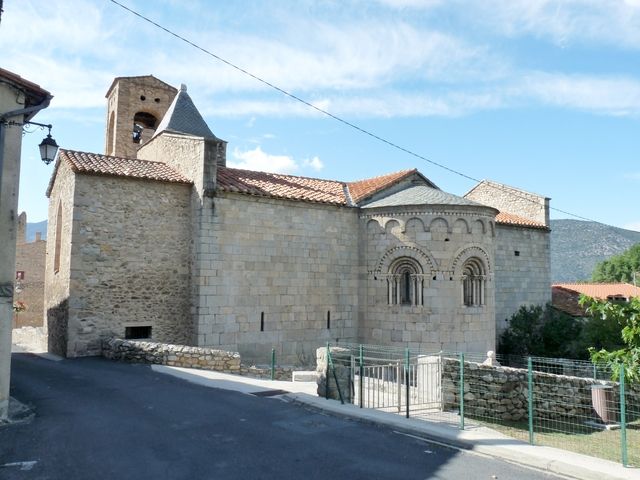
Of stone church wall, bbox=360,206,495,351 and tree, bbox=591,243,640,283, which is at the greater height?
tree, bbox=591,243,640,283

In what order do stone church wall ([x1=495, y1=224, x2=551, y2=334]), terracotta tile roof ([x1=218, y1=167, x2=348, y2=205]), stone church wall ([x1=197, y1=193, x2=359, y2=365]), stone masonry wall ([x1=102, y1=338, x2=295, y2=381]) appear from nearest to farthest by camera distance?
stone masonry wall ([x1=102, y1=338, x2=295, y2=381]), stone church wall ([x1=197, y1=193, x2=359, y2=365]), terracotta tile roof ([x1=218, y1=167, x2=348, y2=205]), stone church wall ([x1=495, y1=224, x2=551, y2=334])

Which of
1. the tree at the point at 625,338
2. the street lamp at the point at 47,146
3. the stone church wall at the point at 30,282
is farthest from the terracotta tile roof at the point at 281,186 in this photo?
the stone church wall at the point at 30,282

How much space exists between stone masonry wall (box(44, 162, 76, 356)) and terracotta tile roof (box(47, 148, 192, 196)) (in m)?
0.42

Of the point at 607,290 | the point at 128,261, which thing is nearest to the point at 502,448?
the point at 128,261

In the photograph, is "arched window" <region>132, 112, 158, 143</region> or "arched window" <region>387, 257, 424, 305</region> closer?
"arched window" <region>387, 257, 424, 305</region>

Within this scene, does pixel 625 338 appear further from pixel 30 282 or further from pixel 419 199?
pixel 30 282

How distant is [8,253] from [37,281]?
25.8m

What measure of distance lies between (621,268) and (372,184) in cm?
5174

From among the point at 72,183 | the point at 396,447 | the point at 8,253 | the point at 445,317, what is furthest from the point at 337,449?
the point at 72,183

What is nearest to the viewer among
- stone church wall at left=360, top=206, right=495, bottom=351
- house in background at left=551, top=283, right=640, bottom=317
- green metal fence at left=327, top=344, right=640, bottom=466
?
green metal fence at left=327, top=344, right=640, bottom=466

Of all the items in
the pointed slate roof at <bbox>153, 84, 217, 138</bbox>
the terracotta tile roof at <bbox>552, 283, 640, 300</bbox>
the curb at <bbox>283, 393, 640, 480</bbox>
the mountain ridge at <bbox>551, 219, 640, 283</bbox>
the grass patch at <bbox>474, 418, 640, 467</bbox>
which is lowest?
the grass patch at <bbox>474, 418, 640, 467</bbox>

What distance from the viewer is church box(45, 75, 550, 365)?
1445cm

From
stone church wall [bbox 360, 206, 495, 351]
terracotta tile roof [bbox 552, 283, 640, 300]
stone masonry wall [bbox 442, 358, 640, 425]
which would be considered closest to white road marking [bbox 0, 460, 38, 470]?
stone masonry wall [bbox 442, 358, 640, 425]

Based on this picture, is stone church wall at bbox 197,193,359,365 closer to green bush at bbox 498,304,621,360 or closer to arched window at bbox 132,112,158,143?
green bush at bbox 498,304,621,360
